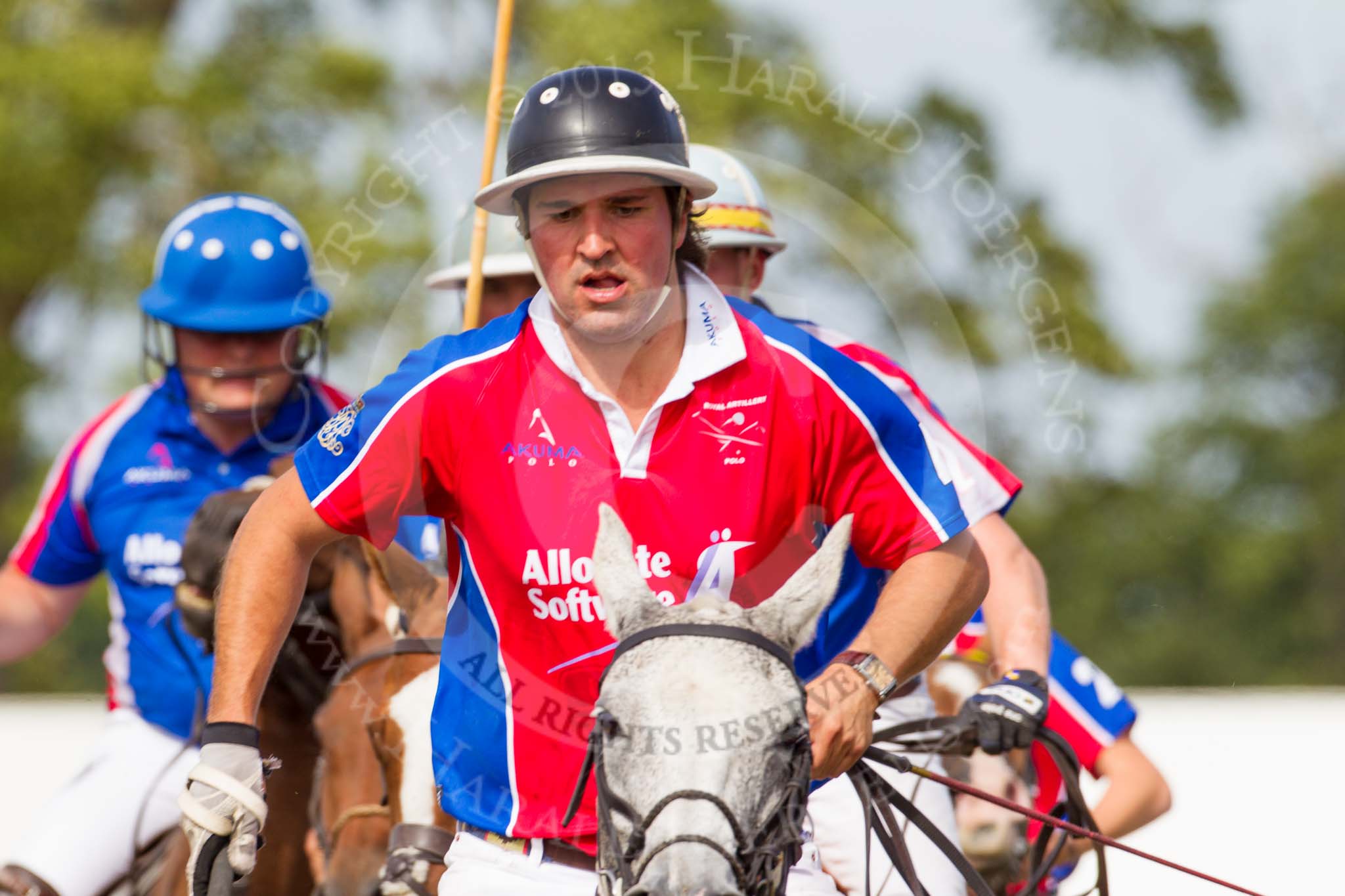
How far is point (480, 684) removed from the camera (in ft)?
10.7

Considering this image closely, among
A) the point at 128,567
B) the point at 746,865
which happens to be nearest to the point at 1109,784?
the point at 128,567

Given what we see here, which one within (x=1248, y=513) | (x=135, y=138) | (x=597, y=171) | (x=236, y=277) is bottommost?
(x=597, y=171)

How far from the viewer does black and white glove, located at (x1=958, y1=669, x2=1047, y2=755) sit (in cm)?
396

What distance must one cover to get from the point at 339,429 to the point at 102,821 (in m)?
2.58

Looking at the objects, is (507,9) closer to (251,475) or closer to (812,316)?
(812,316)

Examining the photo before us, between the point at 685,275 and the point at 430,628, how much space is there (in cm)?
158

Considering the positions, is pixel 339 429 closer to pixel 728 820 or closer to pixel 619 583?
pixel 619 583

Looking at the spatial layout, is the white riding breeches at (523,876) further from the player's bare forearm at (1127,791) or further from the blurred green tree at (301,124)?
the blurred green tree at (301,124)

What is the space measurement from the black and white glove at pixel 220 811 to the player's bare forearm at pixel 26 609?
3.50 m

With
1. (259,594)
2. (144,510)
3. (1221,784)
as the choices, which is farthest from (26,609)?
(1221,784)

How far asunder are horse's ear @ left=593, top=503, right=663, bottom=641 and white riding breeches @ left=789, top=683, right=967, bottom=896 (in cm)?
152

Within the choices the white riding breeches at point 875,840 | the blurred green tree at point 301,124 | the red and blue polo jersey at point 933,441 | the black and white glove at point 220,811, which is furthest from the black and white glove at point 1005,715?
the blurred green tree at point 301,124

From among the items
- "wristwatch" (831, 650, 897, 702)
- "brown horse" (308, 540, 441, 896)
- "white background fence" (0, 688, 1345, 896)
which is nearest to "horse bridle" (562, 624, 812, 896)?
"wristwatch" (831, 650, 897, 702)

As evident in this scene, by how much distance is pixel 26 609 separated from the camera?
6281mm
